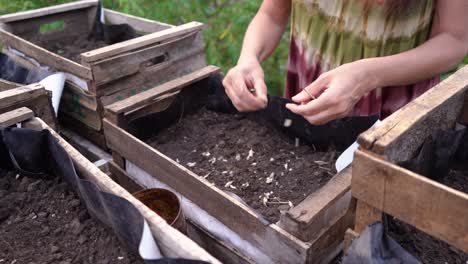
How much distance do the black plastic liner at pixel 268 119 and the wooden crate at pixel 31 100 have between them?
34 centimetres

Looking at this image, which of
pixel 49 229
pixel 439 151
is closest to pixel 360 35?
pixel 439 151

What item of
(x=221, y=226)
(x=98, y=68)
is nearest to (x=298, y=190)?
(x=221, y=226)

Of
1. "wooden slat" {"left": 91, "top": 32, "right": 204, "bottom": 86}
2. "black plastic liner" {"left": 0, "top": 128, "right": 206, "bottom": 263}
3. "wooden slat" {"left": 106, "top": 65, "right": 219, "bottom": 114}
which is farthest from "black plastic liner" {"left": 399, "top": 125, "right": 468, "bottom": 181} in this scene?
"wooden slat" {"left": 91, "top": 32, "right": 204, "bottom": 86}

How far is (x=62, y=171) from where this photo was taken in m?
1.59

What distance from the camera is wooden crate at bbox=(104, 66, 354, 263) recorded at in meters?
1.22

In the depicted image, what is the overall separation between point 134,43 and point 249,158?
0.80 metres

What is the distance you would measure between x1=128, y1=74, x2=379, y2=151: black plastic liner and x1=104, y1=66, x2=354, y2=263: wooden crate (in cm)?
28

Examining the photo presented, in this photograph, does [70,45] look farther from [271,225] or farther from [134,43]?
[271,225]

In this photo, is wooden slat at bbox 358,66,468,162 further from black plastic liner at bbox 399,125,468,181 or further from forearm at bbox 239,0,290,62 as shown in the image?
forearm at bbox 239,0,290,62

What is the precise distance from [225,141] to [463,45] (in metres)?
1.01

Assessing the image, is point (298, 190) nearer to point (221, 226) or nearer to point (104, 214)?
point (221, 226)

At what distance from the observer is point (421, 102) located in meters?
1.17

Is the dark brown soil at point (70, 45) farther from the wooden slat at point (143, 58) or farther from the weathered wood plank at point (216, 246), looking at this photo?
the weathered wood plank at point (216, 246)

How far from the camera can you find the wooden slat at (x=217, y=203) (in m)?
1.25
